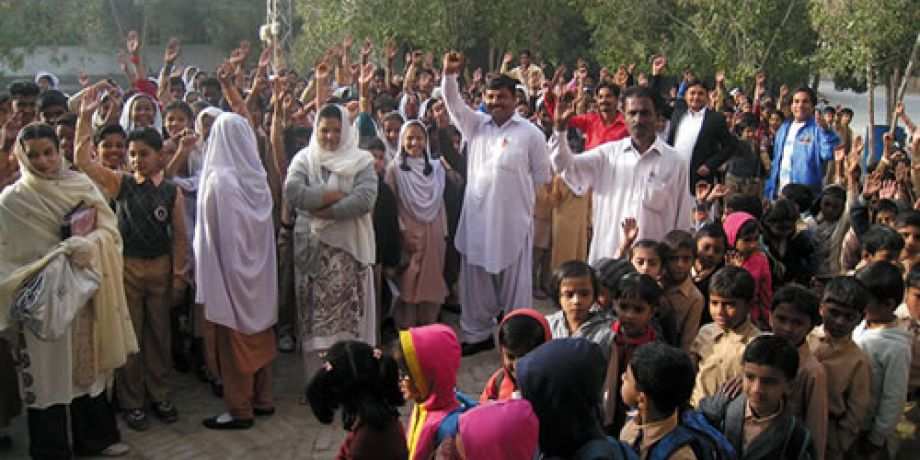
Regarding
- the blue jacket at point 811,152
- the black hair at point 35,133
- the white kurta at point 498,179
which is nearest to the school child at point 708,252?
the white kurta at point 498,179

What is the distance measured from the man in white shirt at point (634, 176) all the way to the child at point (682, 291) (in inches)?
16.4

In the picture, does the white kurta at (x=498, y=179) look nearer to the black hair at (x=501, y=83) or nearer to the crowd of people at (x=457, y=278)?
the crowd of people at (x=457, y=278)

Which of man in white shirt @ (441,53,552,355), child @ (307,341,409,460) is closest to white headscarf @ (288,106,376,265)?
man in white shirt @ (441,53,552,355)

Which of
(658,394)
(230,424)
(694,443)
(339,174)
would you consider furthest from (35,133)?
(694,443)

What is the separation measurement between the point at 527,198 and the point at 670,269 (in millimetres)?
1933

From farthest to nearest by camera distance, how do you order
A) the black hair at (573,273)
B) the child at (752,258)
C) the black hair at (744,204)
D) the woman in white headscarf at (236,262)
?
the black hair at (744,204), the woman in white headscarf at (236,262), the child at (752,258), the black hair at (573,273)

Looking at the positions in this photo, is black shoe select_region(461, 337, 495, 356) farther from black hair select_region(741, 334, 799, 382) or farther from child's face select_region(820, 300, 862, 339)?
black hair select_region(741, 334, 799, 382)

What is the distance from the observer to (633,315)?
3795 mm

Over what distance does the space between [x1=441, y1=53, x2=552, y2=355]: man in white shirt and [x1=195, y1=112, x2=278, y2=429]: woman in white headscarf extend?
5.46 ft

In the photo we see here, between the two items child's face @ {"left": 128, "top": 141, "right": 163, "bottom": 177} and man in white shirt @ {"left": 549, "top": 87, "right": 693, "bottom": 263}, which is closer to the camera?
man in white shirt @ {"left": 549, "top": 87, "right": 693, "bottom": 263}

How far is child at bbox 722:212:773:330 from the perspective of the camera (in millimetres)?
4648

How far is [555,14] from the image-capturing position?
807 inches

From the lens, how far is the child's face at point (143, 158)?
16.4ft

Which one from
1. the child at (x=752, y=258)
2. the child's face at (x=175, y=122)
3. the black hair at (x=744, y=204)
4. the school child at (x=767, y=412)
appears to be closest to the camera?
the school child at (x=767, y=412)
